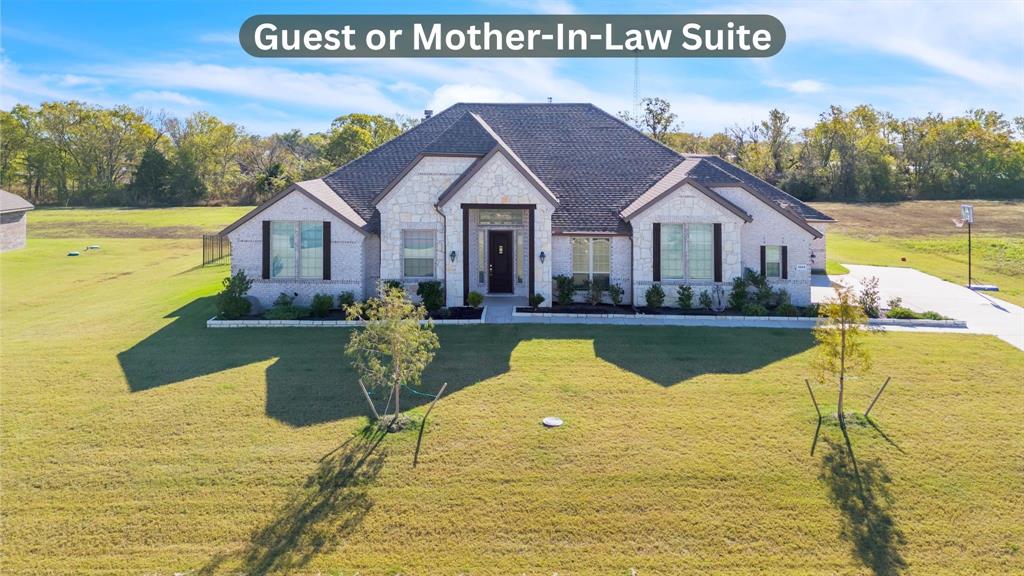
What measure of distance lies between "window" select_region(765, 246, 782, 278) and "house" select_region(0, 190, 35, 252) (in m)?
42.0

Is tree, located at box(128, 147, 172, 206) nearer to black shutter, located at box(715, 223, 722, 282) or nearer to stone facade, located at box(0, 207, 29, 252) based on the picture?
stone facade, located at box(0, 207, 29, 252)

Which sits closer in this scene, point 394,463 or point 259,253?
point 394,463

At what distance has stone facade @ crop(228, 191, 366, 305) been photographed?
21.6 m

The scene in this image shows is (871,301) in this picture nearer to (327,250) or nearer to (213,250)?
(327,250)

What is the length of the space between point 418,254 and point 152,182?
62.7 meters

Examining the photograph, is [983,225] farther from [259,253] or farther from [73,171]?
[73,171]

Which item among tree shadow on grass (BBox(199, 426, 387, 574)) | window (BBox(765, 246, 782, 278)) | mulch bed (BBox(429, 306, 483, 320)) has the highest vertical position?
window (BBox(765, 246, 782, 278))

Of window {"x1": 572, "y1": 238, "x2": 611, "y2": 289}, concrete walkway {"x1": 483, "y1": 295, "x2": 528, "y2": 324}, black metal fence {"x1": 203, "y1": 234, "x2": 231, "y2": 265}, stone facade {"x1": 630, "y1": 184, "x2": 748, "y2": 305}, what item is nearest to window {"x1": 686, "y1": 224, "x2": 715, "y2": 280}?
stone facade {"x1": 630, "y1": 184, "x2": 748, "y2": 305}

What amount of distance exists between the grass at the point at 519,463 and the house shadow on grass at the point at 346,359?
→ 0.33ft

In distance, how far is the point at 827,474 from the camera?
10.7 meters

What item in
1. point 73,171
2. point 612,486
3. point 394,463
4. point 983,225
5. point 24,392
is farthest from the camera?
point 73,171

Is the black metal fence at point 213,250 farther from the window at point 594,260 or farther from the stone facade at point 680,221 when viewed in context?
the stone facade at point 680,221

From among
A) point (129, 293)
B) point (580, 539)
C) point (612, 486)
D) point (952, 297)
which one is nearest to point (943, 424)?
point (612, 486)

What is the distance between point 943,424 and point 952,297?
14.2 meters
